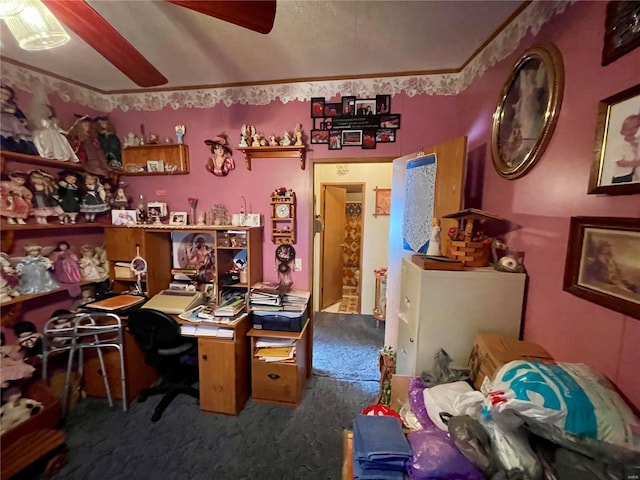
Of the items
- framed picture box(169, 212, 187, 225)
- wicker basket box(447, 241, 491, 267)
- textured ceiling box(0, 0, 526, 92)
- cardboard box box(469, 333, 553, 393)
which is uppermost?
textured ceiling box(0, 0, 526, 92)

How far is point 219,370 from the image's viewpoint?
1896 mm

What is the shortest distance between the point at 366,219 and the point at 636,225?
10.1 ft

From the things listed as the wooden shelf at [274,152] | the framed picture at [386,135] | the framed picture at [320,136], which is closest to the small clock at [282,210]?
the wooden shelf at [274,152]

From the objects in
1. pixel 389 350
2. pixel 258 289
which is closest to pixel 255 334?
pixel 258 289

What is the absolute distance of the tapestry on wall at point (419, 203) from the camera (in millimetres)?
1801

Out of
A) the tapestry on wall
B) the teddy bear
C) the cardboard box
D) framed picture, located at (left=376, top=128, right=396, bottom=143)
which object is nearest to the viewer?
the teddy bear

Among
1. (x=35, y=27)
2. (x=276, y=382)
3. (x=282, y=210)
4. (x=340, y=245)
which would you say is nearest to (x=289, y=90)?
(x=282, y=210)

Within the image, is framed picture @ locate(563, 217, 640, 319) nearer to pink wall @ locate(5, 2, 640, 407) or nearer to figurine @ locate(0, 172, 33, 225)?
pink wall @ locate(5, 2, 640, 407)

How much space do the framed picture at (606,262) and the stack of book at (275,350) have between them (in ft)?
5.54

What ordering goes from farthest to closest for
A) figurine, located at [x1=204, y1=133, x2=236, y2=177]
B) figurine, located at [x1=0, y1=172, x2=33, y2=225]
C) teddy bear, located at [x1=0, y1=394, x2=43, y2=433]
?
1. figurine, located at [x1=204, y1=133, x2=236, y2=177]
2. figurine, located at [x1=0, y1=172, x2=33, y2=225]
3. teddy bear, located at [x1=0, y1=394, x2=43, y2=433]

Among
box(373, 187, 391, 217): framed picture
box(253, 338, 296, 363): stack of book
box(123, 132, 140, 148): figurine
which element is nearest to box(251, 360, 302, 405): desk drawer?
box(253, 338, 296, 363): stack of book

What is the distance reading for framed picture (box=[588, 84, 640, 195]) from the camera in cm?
79

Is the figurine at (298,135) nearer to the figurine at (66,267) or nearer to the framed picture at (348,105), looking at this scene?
the framed picture at (348,105)

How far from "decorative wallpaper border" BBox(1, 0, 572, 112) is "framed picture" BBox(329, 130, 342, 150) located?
29 cm
